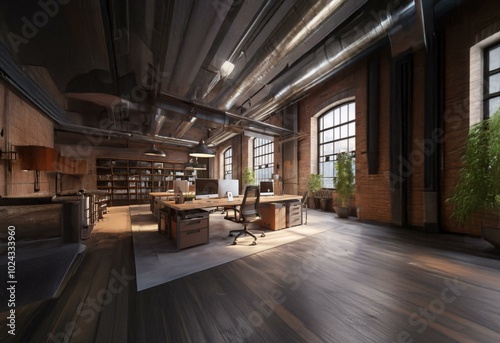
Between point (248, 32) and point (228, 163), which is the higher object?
point (248, 32)

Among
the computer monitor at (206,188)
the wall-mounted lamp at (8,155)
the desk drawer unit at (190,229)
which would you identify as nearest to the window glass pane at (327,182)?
the computer monitor at (206,188)

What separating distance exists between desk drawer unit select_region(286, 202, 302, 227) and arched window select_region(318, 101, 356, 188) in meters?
2.55

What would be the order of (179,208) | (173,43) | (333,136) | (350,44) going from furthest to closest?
(333,136), (173,43), (350,44), (179,208)

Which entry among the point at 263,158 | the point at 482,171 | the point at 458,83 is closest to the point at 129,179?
the point at 263,158

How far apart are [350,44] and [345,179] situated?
3431mm

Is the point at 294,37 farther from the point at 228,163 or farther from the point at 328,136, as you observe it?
the point at 228,163

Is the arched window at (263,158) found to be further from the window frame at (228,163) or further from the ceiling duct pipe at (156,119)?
the ceiling duct pipe at (156,119)

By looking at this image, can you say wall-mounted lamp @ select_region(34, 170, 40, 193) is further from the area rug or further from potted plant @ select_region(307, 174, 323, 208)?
potted plant @ select_region(307, 174, 323, 208)

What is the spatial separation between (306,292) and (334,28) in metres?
5.26

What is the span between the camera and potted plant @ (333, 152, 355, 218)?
541 cm

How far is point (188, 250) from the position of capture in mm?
3094

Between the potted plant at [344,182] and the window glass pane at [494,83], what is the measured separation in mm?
2850

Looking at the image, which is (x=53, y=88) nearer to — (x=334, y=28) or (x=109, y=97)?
(x=109, y=97)

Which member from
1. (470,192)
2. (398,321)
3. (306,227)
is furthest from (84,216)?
(470,192)
